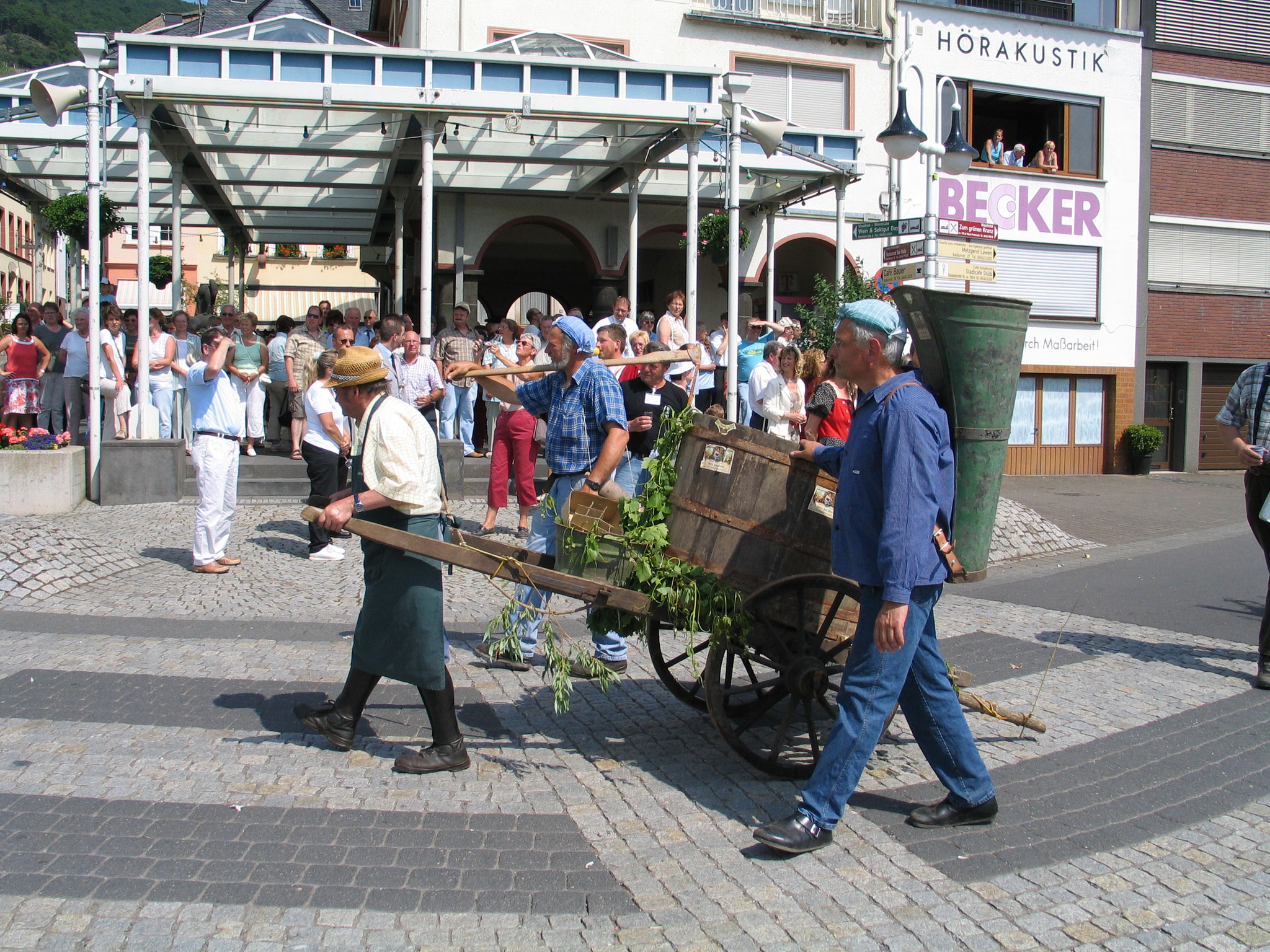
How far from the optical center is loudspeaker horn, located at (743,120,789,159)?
39.9ft

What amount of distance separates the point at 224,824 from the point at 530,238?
1931 cm

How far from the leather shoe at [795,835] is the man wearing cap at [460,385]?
9261 millimetres

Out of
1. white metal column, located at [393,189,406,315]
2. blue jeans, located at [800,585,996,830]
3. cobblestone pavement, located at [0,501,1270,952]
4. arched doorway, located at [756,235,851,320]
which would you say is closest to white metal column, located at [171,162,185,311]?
white metal column, located at [393,189,406,315]

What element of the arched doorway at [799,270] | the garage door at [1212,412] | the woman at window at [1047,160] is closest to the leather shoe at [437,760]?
the arched doorway at [799,270]

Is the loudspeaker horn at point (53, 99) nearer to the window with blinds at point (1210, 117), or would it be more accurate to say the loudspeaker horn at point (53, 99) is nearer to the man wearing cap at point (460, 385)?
the man wearing cap at point (460, 385)

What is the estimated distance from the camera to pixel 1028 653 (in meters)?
7.04

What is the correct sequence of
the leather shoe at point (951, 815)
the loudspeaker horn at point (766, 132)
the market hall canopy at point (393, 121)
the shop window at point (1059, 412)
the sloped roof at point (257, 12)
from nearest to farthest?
the leather shoe at point (951, 815) → the market hall canopy at point (393, 121) → the loudspeaker horn at point (766, 132) → the shop window at point (1059, 412) → the sloped roof at point (257, 12)

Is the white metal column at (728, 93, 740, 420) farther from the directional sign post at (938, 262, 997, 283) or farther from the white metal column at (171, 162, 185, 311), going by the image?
the white metal column at (171, 162, 185, 311)

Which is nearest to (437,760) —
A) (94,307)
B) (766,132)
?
(94,307)

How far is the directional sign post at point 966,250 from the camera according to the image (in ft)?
36.7

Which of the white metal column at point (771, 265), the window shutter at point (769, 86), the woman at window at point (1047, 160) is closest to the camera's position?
the white metal column at point (771, 265)

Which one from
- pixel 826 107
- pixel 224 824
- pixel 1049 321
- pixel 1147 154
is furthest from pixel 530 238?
pixel 224 824

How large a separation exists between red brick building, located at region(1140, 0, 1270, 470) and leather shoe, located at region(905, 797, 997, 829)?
19897 mm

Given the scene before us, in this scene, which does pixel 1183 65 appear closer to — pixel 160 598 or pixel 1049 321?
pixel 1049 321
